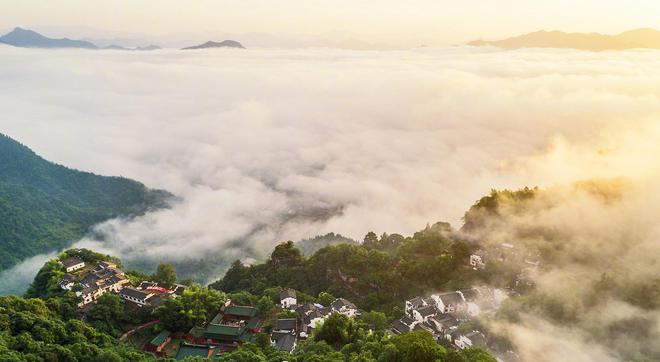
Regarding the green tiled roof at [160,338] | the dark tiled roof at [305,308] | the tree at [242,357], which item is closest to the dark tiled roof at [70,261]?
the green tiled roof at [160,338]

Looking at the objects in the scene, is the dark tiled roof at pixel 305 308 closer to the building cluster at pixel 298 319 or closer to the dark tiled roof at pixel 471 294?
the building cluster at pixel 298 319

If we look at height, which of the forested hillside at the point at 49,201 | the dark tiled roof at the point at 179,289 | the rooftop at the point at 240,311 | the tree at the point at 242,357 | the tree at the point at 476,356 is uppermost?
the tree at the point at 242,357

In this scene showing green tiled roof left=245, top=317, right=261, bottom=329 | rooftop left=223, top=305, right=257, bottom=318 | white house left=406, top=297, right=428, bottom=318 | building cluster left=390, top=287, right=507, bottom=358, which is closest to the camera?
building cluster left=390, top=287, right=507, bottom=358

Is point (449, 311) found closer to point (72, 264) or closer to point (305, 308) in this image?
point (305, 308)

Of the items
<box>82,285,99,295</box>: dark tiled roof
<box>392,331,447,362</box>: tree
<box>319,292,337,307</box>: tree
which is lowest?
<box>319,292,337,307</box>: tree

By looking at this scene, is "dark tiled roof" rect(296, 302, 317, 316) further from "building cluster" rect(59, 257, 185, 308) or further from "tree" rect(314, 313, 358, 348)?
"building cluster" rect(59, 257, 185, 308)

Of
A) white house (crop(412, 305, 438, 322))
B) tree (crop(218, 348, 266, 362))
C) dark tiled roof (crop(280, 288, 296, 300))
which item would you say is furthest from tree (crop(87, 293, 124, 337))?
white house (crop(412, 305, 438, 322))

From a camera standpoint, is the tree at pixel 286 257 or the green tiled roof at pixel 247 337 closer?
the green tiled roof at pixel 247 337

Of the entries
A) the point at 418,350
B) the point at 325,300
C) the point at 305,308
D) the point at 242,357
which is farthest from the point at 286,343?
the point at 418,350

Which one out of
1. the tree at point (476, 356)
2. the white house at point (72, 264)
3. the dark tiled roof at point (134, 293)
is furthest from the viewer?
the white house at point (72, 264)
